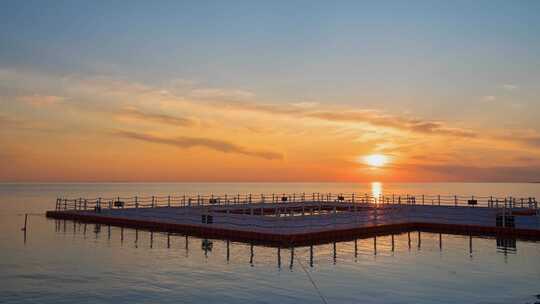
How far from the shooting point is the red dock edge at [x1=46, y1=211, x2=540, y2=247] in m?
31.4

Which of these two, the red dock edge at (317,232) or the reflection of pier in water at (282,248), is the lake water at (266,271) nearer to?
the reflection of pier in water at (282,248)

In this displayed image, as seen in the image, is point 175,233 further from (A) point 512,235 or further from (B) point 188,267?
(A) point 512,235

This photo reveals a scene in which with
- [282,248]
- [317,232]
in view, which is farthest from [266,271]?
[317,232]

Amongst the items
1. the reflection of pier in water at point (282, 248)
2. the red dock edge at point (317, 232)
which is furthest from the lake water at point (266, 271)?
the red dock edge at point (317, 232)

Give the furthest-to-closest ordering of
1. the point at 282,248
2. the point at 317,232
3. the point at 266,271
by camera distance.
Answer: the point at 317,232 < the point at 282,248 < the point at 266,271

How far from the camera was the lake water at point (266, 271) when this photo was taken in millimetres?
19281

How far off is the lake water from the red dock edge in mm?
1281

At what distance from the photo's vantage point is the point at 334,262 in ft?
84.6

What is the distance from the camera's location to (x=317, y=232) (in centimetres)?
3241

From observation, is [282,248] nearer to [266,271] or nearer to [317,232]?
[317,232]

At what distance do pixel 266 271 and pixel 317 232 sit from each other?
31.3ft

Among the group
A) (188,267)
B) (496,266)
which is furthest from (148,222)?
(496,266)

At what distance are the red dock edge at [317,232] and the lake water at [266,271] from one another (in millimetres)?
1281

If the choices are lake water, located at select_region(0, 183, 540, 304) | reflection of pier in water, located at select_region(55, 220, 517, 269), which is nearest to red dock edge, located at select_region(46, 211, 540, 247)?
reflection of pier in water, located at select_region(55, 220, 517, 269)
